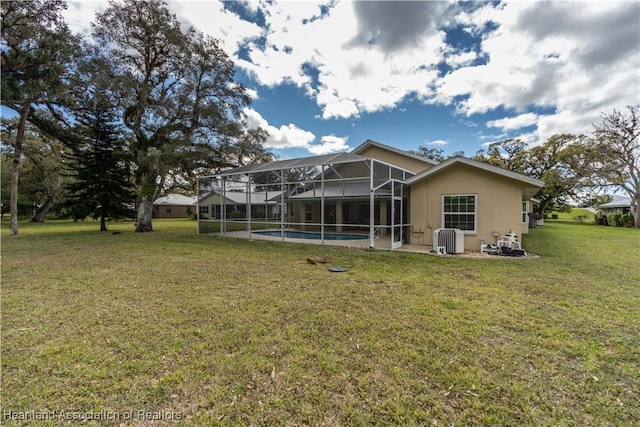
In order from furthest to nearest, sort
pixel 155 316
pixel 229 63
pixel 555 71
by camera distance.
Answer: pixel 229 63, pixel 555 71, pixel 155 316

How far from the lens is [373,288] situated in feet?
17.0

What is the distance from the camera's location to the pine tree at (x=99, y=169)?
52.4 feet

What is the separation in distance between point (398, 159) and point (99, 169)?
18527mm

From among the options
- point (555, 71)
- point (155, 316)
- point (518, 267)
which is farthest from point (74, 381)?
point (555, 71)

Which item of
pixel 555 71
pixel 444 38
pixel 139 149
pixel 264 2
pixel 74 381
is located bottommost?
pixel 74 381

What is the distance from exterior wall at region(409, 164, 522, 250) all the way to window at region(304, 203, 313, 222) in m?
8.50

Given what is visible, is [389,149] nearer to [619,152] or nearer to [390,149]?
[390,149]

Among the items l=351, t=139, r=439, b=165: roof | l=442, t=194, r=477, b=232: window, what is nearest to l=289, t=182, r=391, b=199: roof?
l=351, t=139, r=439, b=165: roof

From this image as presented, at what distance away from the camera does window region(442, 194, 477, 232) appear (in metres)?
9.89

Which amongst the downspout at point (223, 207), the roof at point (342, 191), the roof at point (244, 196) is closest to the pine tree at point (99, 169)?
the downspout at point (223, 207)

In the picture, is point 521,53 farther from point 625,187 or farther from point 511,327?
point 625,187

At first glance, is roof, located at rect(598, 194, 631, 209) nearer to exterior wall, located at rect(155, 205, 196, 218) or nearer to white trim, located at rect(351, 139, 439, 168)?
white trim, located at rect(351, 139, 439, 168)

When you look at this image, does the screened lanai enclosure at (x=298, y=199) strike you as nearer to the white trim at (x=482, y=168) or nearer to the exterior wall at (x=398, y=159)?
the white trim at (x=482, y=168)

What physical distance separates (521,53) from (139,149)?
66.7 ft
